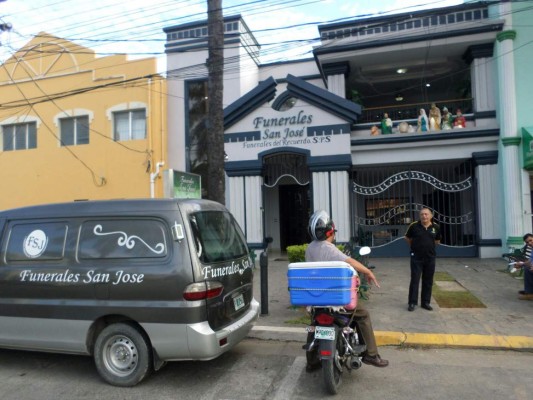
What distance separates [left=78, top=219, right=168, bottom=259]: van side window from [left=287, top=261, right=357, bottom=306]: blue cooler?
1.36 metres

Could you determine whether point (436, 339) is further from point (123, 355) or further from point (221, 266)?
point (123, 355)

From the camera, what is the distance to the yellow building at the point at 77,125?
55.4 ft

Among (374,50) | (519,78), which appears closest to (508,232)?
(519,78)

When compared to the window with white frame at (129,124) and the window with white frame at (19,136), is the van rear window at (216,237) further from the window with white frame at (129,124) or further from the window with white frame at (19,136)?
the window with white frame at (19,136)

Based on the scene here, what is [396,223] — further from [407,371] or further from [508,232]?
[407,371]

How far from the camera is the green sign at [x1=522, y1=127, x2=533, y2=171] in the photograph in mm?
11390

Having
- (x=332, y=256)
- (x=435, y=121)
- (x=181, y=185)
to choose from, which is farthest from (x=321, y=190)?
(x=332, y=256)

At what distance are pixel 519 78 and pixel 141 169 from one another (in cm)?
1286

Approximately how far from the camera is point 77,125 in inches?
716

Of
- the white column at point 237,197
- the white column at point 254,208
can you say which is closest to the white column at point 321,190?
the white column at point 254,208

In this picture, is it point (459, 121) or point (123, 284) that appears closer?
point (123, 284)

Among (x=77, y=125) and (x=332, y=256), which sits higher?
(x=77, y=125)

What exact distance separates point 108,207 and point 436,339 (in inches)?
171

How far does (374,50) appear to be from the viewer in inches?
530
